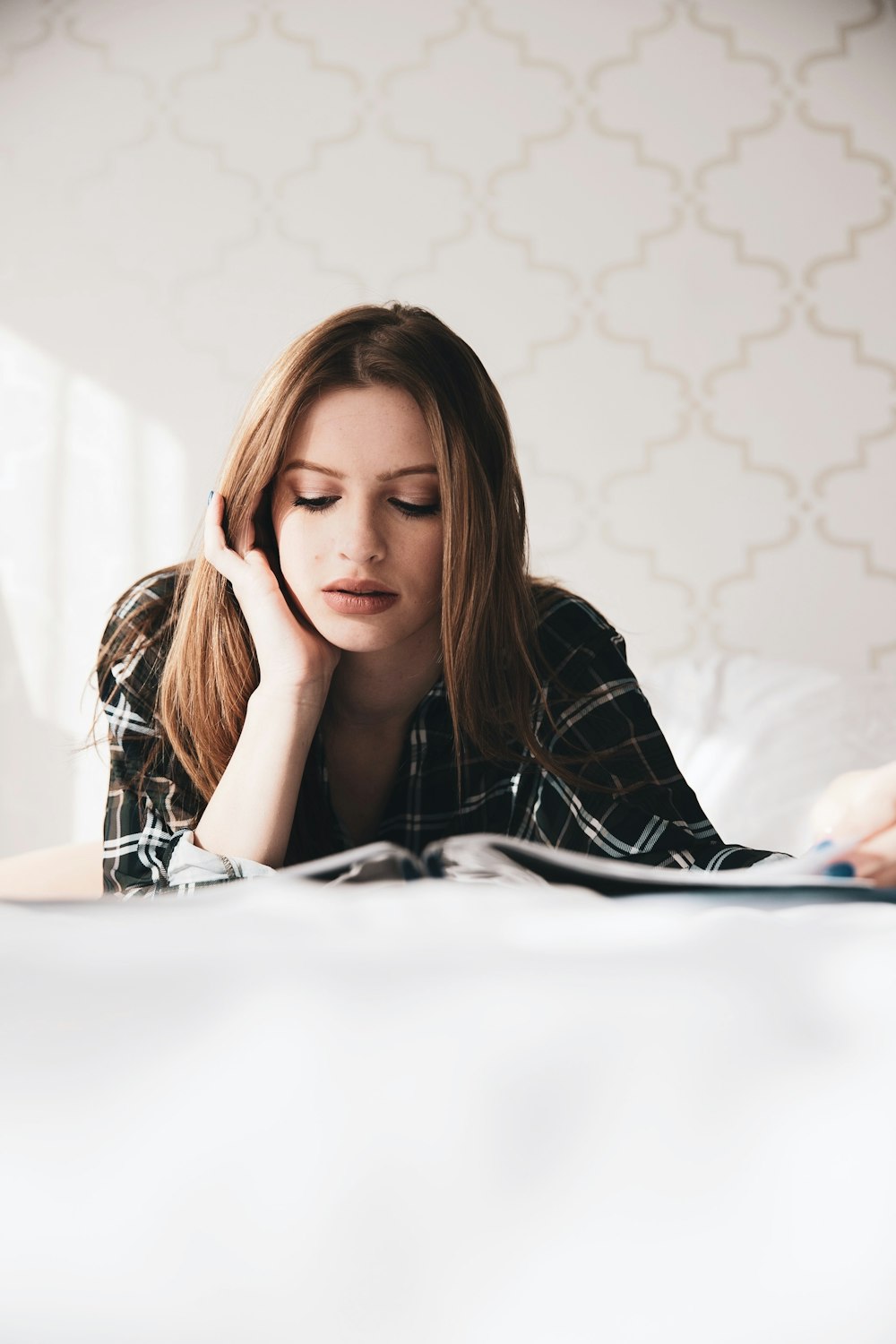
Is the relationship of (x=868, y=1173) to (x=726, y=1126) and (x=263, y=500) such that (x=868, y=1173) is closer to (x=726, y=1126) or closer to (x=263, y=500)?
(x=726, y=1126)

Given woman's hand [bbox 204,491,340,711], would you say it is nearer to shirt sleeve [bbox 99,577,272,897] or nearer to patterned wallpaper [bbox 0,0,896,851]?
shirt sleeve [bbox 99,577,272,897]

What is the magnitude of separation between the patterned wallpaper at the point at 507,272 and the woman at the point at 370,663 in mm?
502

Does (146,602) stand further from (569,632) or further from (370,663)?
(569,632)

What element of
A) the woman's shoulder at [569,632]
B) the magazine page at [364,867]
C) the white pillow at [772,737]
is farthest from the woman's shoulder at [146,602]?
the magazine page at [364,867]

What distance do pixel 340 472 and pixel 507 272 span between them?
728 mm

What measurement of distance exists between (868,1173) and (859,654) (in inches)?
43.6

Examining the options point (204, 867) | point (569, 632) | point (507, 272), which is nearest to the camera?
point (204, 867)

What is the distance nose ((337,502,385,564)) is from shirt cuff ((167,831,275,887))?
20cm

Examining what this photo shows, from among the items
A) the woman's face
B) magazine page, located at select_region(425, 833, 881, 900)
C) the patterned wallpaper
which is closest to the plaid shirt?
the woman's face

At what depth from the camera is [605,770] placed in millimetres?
749

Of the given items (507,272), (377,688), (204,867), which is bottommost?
(204,867)

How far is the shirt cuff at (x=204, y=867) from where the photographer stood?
0.61 m

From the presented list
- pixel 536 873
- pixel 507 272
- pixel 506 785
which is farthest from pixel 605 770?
pixel 507 272

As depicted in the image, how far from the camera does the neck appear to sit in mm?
794
